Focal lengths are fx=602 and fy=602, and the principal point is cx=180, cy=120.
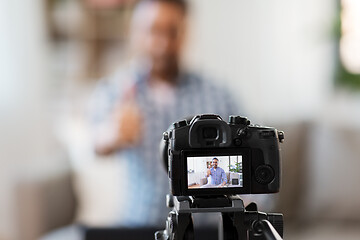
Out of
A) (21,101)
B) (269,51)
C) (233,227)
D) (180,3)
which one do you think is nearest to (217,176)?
(233,227)

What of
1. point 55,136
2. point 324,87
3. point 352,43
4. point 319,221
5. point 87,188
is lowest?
point 319,221

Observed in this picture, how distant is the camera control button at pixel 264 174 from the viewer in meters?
1.05

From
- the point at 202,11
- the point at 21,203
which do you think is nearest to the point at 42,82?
the point at 21,203

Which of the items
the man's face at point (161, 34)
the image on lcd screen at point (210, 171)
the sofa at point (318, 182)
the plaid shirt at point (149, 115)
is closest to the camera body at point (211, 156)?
the image on lcd screen at point (210, 171)

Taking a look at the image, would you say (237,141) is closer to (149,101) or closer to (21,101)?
(149,101)

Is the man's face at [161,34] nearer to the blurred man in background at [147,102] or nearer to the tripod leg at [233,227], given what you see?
the blurred man in background at [147,102]

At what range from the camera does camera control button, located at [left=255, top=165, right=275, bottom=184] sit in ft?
3.45

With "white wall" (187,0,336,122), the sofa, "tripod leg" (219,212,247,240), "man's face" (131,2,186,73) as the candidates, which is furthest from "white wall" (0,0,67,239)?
"tripod leg" (219,212,247,240)

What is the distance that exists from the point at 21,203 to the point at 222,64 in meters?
1.31

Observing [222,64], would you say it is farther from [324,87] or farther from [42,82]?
[42,82]

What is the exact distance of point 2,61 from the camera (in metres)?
3.33

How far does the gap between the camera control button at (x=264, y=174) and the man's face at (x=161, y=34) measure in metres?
2.08

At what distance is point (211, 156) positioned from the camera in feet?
3.35

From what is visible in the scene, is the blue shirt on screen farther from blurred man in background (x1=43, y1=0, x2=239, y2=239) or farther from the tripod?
blurred man in background (x1=43, y1=0, x2=239, y2=239)
